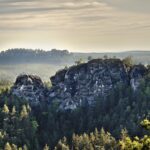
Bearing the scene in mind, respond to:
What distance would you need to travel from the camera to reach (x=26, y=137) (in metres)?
195

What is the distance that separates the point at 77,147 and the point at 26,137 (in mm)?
32254

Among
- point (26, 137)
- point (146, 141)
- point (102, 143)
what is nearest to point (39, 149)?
point (26, 137)

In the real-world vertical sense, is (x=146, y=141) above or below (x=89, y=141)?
above

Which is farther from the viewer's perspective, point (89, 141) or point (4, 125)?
point (4, 125)

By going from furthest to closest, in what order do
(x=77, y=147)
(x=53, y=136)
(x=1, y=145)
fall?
(x=53, y=136) < (x=1, y=145) < (x=77, y=147)

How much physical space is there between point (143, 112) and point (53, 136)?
37.0 meters

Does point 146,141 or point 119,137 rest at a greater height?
point 146,141

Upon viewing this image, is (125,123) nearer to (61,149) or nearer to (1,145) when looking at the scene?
(61,149)

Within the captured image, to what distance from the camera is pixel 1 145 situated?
7239 inches

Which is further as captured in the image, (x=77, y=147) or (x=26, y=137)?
(x=26, y=137)

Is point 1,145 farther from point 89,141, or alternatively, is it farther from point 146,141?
point 146,141

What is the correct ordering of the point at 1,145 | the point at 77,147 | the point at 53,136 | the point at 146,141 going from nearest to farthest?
the point at 146,141
the point at 77,147
the point at 1,145
the point at 53,136

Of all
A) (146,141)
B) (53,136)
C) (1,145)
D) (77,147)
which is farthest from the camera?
(53,136)

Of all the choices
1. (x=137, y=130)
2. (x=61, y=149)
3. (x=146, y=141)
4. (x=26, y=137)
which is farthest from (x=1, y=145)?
(x=146, y=141)
